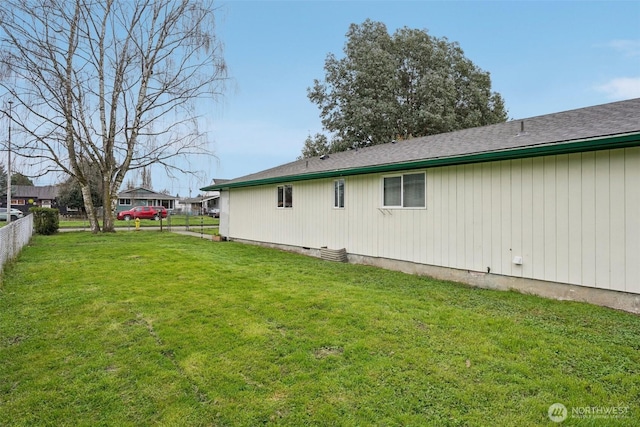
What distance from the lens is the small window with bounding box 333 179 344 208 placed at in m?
9.43

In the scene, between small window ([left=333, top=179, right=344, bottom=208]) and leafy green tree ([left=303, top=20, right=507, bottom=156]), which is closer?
small window ([left=333, top=179, right=344, bottom=208])

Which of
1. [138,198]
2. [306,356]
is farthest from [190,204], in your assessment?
[306,356]

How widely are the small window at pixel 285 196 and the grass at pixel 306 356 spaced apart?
5.37 meters

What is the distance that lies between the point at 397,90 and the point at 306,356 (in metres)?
21.8

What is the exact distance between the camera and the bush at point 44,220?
16.4 meters

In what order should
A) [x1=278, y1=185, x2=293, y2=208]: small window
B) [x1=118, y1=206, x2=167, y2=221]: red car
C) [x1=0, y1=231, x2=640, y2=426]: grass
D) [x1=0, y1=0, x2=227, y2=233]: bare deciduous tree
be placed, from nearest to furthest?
[x1=0, y1=231, x2=640, y2=426]: grass < [x1=278, y1=185, x2=293, y2=208]: small window < [x1=0, y1=0, x2=227, y2=233]: bare deciduous tree < [x1=118, y1=206, x2=167, y2=221]: red car

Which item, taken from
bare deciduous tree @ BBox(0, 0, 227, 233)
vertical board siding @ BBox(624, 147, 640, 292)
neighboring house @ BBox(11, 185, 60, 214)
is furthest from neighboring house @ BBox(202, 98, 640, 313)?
neighboring house @ BBox(11, 185, 60, 214)

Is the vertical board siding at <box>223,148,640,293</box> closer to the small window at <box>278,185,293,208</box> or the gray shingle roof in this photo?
the gray shingle roof

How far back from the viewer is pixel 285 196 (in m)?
11.6

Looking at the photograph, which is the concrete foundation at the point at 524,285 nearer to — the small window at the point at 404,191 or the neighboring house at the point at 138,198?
the small window at the point at 404,191

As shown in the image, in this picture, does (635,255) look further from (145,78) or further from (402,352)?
(145,78)

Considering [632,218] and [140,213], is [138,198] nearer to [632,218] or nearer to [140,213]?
[140,213]

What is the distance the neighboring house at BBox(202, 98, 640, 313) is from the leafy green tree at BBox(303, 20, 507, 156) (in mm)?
12869

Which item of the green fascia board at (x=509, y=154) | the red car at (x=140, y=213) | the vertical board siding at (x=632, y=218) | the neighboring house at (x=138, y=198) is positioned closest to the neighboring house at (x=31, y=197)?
the neighboring house at (x=138, y=198)
